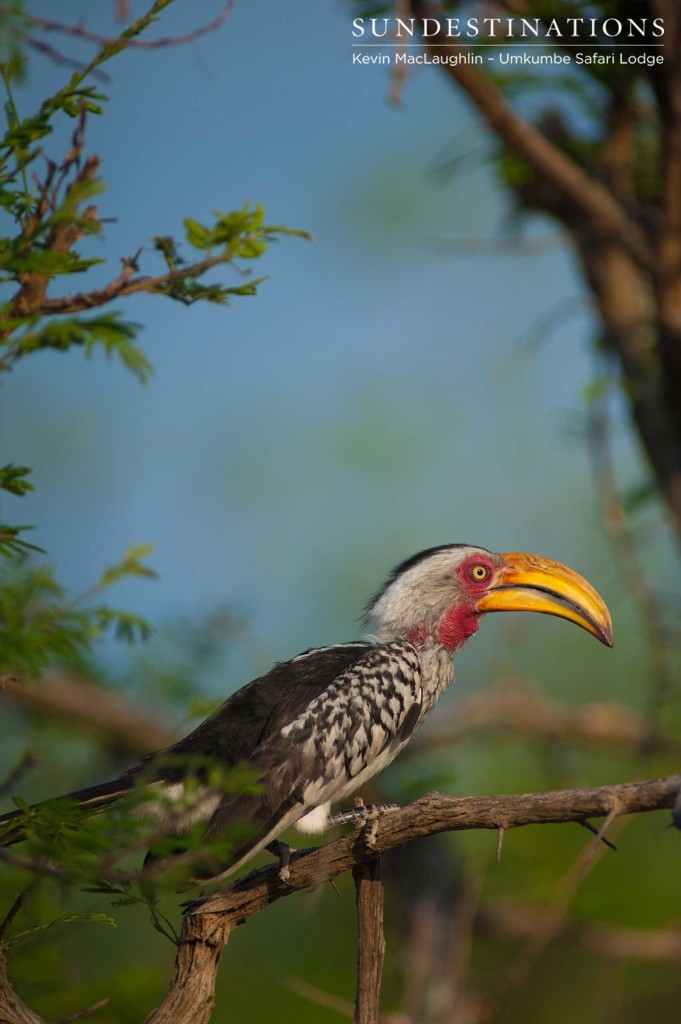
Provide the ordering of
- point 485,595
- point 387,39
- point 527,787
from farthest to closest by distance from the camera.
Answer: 1. point 527,787
2. point 387,39
3. point 485,595

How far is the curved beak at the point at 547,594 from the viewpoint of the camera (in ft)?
13.6

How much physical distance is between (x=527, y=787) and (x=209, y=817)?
9.64 meters

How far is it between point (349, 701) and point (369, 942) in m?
0.91

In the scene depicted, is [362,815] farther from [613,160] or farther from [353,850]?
[613,160]

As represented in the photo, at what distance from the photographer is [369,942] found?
316cm

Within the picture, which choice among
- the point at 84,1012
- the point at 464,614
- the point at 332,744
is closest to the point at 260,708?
the point at 332,744

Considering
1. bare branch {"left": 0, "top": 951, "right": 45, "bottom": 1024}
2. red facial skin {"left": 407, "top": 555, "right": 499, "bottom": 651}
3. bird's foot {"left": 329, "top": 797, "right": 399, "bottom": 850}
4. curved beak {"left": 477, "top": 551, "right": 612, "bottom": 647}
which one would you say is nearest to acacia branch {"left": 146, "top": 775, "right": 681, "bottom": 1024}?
bird's foot {"left": 329, "top": 797, "right": 399, "bottom": 850}

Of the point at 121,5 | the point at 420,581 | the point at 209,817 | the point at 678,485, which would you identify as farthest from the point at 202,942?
the point at 678,485

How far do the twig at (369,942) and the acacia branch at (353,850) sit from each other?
10 cm

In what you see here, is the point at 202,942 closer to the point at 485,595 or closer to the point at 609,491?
the point at 485,595

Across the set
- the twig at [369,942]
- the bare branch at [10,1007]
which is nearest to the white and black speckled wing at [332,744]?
the twig at [369,942]

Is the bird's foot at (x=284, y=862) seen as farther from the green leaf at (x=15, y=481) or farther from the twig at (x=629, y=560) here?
the twig at (x=629, y=560)

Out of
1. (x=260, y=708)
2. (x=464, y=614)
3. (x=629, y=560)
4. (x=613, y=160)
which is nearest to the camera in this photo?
(x=260, y=708)

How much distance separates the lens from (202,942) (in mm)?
3154
